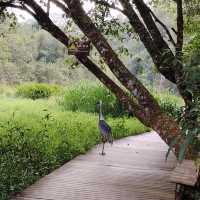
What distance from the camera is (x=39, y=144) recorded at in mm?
7570

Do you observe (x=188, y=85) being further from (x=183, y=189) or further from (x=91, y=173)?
(x=91, y=173)

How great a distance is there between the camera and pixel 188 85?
303 centimetres

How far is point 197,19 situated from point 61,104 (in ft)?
23.4

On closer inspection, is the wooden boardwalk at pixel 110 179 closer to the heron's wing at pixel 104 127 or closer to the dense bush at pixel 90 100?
the heron's wing at pixel 104 127

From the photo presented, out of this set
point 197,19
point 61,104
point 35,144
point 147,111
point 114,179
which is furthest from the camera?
point 61,104

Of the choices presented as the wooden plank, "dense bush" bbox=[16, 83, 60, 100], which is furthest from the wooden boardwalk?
"dense bush" bbox=[16, 83, 60, 100]

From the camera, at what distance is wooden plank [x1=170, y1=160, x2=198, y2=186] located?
4.32m

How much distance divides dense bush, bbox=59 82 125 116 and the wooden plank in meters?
9.39

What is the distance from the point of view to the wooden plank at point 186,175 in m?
4.32

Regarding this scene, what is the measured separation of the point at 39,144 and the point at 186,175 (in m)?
3.55

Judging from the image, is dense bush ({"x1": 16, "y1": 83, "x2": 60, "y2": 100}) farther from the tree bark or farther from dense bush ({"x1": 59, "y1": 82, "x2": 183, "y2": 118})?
the tree bark

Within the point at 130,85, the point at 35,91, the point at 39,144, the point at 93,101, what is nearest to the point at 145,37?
the point at 130,85

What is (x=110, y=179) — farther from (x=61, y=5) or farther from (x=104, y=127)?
(x=61, y=5)

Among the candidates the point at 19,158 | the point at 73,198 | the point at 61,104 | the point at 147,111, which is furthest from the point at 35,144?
the point at 61,104
